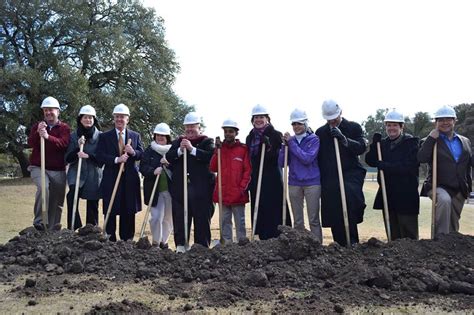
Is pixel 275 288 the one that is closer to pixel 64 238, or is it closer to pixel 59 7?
pixel 64 238

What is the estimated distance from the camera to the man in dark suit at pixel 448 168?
22.9ft

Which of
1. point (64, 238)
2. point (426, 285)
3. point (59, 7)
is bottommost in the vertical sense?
point (426, 285)

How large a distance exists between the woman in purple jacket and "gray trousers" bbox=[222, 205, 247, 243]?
85 centimetres

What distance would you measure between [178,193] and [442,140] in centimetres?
414

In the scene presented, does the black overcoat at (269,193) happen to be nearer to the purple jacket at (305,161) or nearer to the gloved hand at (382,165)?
the purple jacket at (305,161)

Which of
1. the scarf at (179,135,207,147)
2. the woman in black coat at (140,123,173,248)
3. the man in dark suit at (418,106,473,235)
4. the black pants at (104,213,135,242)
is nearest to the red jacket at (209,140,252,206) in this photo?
the scarf at (179,135,207,147)

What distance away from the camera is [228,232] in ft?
25.3

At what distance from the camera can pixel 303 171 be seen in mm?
7223

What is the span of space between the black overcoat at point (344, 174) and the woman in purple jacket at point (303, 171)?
4.8 inches

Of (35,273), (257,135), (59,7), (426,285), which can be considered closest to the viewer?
(426,285)

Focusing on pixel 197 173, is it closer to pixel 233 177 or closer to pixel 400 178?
pixel 233 177

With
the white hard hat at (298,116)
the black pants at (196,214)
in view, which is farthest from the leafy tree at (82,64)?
the white hard hat at (298,116)

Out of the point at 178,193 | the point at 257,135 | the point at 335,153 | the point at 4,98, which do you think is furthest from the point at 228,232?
the point at 4,98

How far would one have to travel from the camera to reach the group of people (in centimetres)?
711
